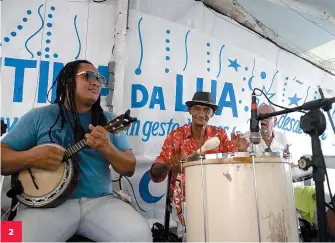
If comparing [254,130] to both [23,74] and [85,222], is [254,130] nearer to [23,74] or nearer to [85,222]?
[85,222]

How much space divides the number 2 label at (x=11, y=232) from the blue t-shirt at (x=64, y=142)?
326 mm

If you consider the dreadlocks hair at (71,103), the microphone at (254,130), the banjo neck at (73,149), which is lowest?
the banjo neck at (73,149)

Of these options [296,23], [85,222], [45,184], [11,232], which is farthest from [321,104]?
[296,23]

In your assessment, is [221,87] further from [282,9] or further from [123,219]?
[123,219]

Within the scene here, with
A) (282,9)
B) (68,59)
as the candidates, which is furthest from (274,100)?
(68,59)

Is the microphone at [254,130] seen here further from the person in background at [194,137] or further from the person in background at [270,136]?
the person in background at [270,136]

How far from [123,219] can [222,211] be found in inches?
21.1

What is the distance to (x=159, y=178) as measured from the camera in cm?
215

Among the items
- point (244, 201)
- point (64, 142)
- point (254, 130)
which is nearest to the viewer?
point (244, 201)

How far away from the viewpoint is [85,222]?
1610mm

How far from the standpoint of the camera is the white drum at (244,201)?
1308mm

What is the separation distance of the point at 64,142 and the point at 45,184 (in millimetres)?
290

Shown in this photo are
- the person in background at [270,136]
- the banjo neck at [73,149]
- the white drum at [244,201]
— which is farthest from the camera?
the person in background at [270,136]

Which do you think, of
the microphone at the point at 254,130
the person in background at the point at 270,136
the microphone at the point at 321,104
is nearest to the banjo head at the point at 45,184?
the microphone at the point at 254,130
